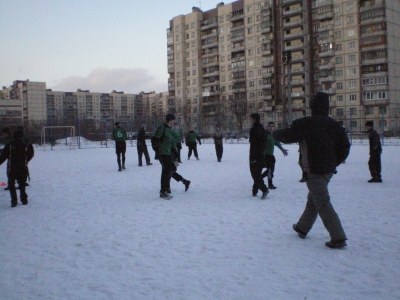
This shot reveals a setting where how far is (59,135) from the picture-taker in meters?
36.2

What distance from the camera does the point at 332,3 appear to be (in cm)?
6788

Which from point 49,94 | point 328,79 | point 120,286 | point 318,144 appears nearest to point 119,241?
point 120,286

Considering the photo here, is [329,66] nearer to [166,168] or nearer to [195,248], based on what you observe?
[166,168]

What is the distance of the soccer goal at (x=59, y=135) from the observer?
35312 millimetres

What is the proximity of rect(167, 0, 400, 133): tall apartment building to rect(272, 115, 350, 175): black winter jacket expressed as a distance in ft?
133

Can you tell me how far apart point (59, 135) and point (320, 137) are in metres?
34.8

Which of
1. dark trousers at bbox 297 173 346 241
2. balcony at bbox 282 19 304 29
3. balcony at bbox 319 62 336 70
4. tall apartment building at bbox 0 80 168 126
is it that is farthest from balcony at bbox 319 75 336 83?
dark trousers at bbox 297 173 346 241

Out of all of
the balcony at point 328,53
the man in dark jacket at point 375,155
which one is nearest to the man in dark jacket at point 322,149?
the man in dark jacket at point 375,155

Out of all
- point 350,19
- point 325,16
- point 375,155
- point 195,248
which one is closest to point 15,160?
point 195,248

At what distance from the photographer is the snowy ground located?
3.80m

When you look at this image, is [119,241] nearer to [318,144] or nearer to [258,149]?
[318,144]

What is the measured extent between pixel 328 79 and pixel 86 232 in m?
68.4

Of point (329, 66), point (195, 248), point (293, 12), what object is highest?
point (293, 12)

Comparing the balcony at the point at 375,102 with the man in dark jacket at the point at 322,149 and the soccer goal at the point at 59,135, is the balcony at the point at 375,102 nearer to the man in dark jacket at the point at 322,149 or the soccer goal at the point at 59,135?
the soccer goal at the point at 59,135
